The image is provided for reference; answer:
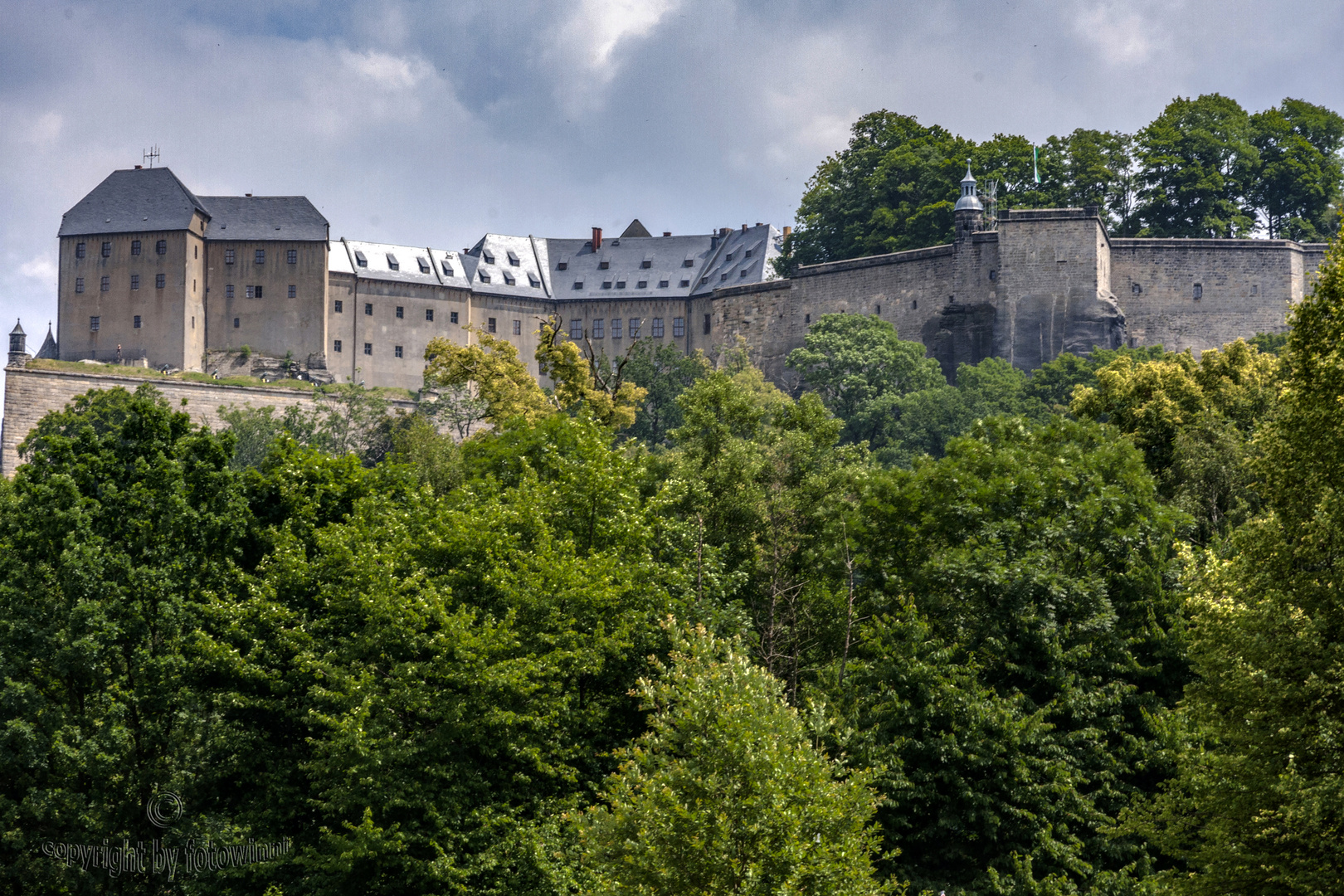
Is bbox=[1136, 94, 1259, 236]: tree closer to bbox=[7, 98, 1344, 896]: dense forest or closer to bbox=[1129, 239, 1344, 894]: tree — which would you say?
bbox=[7, 98, 1344, 896]: dense forest

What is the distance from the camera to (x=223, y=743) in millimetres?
26562

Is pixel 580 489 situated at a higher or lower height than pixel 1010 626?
higher

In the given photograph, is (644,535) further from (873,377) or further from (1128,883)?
(873,377)

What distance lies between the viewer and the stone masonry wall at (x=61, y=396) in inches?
3248

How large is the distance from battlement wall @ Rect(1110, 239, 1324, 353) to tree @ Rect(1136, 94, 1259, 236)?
454cm

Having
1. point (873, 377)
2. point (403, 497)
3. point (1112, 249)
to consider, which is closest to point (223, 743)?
point (403, 497)

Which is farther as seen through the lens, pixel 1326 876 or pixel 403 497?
pixel 403 497

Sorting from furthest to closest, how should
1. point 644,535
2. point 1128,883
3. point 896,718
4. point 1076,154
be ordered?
point 1076,154
point 644,535
point 896,718
point 1128,883

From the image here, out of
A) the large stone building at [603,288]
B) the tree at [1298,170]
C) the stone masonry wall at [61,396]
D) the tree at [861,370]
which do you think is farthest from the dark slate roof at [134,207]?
the tree at [1298,170]

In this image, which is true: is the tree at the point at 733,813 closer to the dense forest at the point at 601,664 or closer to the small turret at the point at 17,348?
the dense forest at the point at 601,664

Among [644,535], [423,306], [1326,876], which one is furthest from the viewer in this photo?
[423,306]

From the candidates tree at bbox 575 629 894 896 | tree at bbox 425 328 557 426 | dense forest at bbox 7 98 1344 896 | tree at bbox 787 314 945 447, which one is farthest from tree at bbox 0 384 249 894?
tree at bbox 787 314 945 447

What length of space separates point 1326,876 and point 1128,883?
758 centimetres

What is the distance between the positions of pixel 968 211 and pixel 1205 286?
41.2 ft
